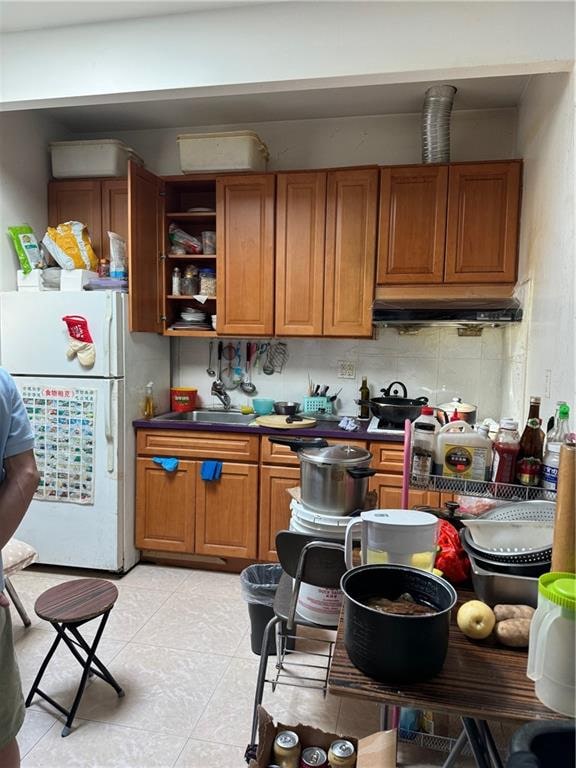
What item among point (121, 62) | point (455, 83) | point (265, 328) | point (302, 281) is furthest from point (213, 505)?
point (455, 83)

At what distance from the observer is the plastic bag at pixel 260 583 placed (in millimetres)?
2117

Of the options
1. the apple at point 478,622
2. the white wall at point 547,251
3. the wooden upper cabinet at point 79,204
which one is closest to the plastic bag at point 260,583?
the apple at point 478,622

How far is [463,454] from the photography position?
1414 mm

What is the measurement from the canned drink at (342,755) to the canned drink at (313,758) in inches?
0.7

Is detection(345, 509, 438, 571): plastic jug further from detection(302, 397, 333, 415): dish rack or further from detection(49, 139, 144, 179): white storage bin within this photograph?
detection(49, 139, 144, 179): white storage bin

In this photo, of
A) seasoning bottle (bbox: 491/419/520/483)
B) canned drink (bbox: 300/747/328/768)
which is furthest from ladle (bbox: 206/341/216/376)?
canned drink (bbox: 300/747/328/768)

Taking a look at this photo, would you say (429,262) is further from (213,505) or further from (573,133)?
(213,505)

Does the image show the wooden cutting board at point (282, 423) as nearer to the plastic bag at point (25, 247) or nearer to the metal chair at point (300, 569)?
the metal chair at point (300, 569)

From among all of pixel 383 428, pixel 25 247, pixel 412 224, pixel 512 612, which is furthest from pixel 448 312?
pixel 25 247

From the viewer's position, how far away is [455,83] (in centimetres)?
276

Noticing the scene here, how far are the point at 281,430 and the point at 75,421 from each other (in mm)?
1193

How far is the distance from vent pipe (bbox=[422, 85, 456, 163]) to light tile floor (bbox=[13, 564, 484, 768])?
9.05 feet

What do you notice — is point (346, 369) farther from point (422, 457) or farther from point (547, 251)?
point (422, 457)

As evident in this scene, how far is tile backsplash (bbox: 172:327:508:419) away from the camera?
3133 mm
